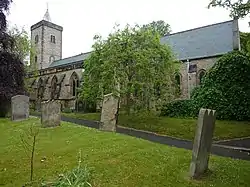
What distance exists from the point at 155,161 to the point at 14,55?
18.3m

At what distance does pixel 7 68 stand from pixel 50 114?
382 inches

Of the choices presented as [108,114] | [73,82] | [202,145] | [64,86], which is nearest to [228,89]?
[108,114]

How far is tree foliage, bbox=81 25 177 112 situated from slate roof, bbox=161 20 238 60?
448 inches

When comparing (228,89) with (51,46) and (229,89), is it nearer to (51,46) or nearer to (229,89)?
(229,89)

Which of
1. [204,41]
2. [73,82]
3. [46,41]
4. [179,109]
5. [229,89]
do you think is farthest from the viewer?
[46,41]

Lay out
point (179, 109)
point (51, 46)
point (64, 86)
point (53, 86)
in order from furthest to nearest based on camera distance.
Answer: point (51, 46)
point (53, 86)
point (64, 86)
point (179, 109)

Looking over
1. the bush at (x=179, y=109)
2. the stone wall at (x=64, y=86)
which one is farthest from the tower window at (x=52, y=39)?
the bush at (x=179, y=109)

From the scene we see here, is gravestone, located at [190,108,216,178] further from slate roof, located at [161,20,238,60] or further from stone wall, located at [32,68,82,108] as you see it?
stone wall, located at [32,68,82,108]

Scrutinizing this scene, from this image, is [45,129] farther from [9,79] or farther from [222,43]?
[222,43]

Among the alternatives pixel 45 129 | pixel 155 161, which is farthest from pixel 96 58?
pixel 155 161

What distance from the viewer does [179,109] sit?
28281 millimetres

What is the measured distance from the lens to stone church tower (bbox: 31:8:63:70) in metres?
56.5

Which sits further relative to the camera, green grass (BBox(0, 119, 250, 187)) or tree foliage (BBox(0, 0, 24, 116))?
tree foliage (BBox(0, 0, 24, 116))

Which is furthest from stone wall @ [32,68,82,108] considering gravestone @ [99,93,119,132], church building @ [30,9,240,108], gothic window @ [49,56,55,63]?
gravestone @ [99,93,119,132]
